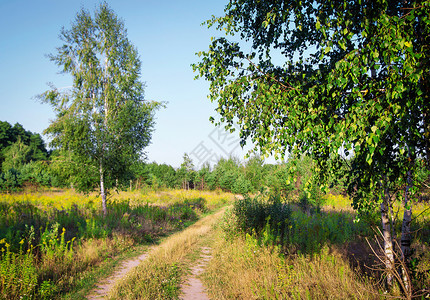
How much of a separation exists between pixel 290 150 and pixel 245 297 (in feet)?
9.38

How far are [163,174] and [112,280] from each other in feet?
149

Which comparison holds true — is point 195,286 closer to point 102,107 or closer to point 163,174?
point 102,107

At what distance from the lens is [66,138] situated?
10.2 m

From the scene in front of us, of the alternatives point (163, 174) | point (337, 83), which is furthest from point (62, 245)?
point (163, 174)

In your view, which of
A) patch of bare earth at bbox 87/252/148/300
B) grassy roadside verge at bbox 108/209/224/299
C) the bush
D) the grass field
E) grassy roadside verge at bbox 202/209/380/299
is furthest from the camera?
the bush

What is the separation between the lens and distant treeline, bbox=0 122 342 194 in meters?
10.5

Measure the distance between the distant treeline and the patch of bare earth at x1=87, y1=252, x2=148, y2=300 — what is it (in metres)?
4.24

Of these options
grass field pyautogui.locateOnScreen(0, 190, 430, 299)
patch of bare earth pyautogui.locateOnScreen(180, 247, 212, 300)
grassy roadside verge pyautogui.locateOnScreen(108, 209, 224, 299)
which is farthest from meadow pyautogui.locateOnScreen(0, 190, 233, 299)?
patch of bare earth pyautogui.locateOnScreen(180, 247, 212, 300)

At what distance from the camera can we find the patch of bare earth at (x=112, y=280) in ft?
15.7

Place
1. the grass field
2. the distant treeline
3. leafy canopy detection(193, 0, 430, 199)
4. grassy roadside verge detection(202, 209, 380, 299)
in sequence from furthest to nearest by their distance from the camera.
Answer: the distant treeline → the grass field → grassy roadside verge detection(202, 209, 380, 299) → leafy canopy detection(193, 0, 430, 199)

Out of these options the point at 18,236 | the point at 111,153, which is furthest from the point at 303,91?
the point at 111,153

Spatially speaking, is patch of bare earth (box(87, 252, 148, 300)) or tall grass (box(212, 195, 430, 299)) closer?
tall grass (box(212, 195, 430, 299))

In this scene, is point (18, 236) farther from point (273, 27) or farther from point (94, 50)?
point (94, 50)

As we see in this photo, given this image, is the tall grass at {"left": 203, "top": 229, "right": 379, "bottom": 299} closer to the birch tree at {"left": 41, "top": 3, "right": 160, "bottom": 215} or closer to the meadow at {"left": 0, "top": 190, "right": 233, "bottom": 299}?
the meadow at {"left": 0, "top": 190, "right": 233, "bottom": 299}
